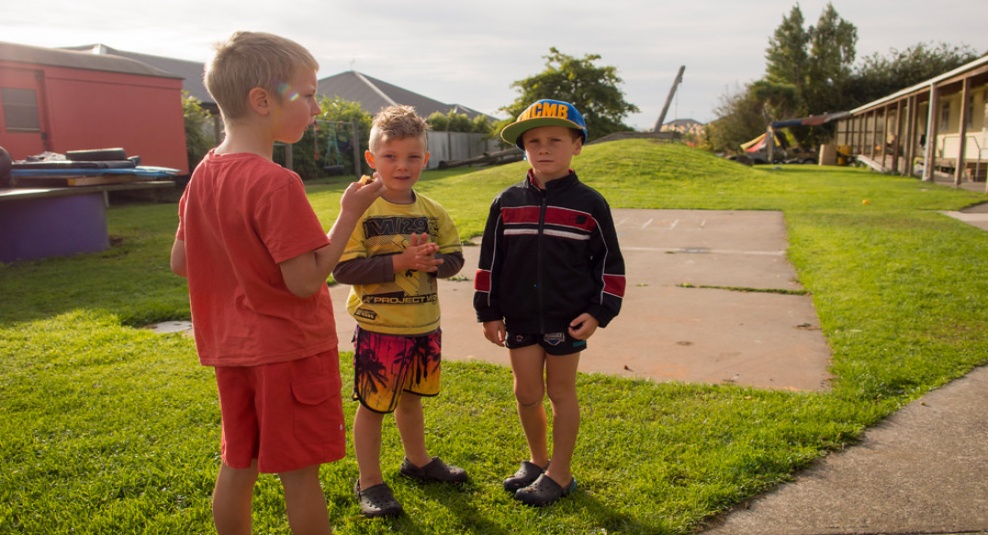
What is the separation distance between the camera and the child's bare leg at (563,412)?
108 inches

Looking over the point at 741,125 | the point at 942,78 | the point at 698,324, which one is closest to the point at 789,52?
the point at 741,125

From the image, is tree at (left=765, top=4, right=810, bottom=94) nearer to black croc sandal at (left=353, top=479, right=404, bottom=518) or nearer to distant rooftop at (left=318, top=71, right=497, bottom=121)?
distant rooftop at (left=318, top=71, right=497, bottom=121)

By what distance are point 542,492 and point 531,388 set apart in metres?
0.39

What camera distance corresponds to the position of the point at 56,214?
8.80m

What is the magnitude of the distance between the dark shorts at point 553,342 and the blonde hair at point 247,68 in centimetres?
133

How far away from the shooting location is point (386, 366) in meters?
2.69

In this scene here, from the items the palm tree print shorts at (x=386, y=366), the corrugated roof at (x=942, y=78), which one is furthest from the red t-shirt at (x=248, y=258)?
the corrugated roof at (x=942, y=78)

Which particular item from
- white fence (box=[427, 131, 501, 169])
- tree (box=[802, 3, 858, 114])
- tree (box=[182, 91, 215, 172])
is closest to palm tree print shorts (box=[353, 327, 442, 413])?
tree (box=[182, 91, 215, 172])

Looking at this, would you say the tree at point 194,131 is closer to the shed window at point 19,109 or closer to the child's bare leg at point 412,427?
the shed window at point 19,109

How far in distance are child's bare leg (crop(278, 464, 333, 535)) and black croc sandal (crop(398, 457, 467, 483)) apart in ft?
2.95

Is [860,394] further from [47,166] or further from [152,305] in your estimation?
[47,166]

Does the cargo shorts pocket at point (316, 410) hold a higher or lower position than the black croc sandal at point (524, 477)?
higher

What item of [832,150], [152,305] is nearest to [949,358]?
[152,305]

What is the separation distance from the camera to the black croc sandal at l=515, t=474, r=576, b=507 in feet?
8.80
